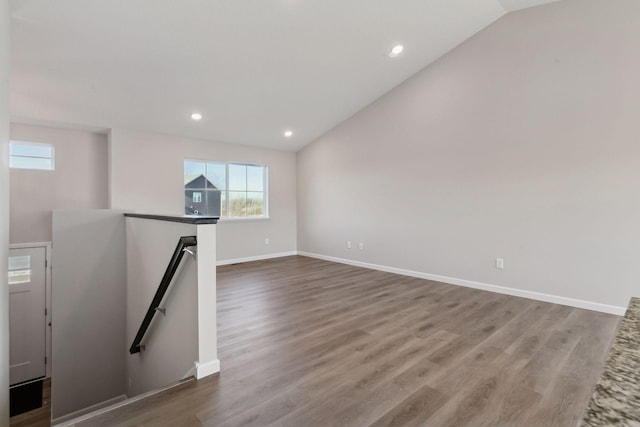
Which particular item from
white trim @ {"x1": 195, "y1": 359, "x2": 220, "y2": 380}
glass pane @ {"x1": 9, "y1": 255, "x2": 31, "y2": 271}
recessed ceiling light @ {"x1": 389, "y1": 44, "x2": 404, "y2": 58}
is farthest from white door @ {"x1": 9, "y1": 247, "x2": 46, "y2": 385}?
recessed ceiling light @ {"x1": 389, "y1": 44, "x2": 404, "y2": 58}

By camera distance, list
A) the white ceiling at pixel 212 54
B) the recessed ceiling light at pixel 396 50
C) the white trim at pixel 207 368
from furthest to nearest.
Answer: the recessed ceiling light at pixel 396 50 < the white ceiling at pixel 212 54 < the white trim at pixel 207 368

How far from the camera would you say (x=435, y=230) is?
15.9 feet

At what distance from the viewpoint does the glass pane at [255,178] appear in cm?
673

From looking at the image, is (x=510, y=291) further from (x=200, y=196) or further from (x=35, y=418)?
(x=35, y=418)

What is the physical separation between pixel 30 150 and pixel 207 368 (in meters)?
4.67

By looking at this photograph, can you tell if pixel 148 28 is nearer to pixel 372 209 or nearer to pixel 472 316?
pixel 372 209

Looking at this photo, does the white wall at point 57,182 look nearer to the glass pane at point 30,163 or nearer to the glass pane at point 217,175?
the glass pane at point 30,163

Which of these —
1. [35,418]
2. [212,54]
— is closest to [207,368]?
[212,54]

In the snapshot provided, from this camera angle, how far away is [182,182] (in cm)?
564

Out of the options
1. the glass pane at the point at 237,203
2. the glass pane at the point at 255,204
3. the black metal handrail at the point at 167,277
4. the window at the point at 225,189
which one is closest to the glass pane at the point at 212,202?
the window at the point at 225,189

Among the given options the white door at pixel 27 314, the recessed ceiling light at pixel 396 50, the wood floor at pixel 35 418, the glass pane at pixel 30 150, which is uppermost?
the recessed ceiling light at pixel 396 50

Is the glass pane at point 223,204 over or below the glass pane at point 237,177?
below

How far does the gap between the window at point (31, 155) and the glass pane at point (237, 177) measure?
2.84 meters

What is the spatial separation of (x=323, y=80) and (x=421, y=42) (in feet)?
4.89
